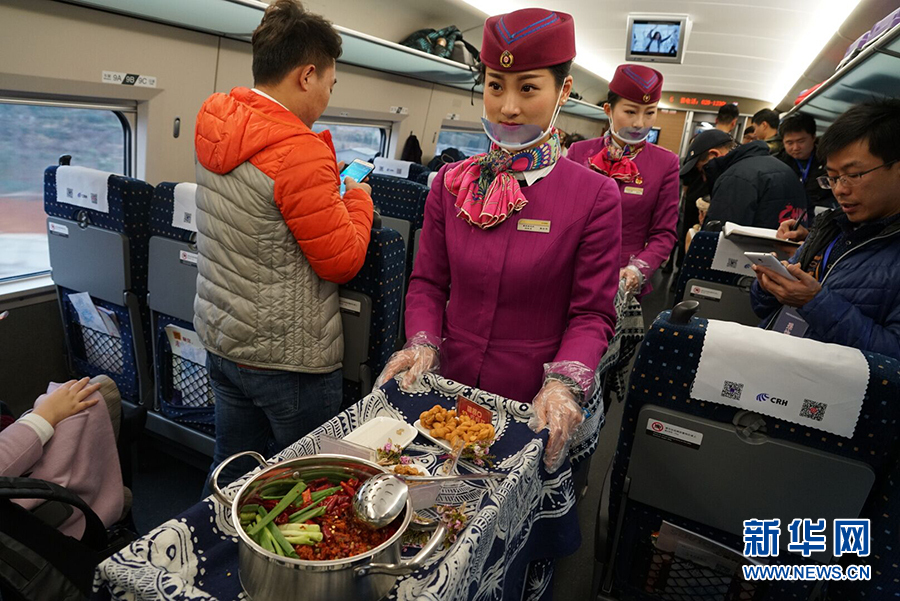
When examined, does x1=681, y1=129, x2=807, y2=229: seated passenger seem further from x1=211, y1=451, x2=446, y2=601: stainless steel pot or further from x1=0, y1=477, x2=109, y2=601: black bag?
x1=0, y1=477, x2=109, y2=601: black bag

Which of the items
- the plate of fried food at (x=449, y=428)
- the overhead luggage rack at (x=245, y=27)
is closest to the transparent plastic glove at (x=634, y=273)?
the plate of fried food at (x=449, y=428)

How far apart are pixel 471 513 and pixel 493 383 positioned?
0.70m

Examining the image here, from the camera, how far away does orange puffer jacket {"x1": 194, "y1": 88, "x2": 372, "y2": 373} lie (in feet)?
5.84

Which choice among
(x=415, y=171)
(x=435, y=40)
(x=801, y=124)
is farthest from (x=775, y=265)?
(x=435, y=40)

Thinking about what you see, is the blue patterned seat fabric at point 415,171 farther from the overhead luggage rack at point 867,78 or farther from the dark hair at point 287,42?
the dark hair at point 287,42

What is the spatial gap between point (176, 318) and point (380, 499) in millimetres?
2277

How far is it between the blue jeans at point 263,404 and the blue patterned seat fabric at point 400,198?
2.51 metres

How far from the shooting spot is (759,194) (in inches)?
162

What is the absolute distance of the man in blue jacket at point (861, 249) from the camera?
178 centimetres

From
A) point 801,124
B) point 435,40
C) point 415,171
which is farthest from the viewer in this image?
point 435,40

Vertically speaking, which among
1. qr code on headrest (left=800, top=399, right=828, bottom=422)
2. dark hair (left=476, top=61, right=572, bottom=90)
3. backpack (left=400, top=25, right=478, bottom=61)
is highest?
backpack (left=400, top=25, right=478, bottom=61)

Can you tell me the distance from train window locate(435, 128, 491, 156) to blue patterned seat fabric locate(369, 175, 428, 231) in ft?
15.4

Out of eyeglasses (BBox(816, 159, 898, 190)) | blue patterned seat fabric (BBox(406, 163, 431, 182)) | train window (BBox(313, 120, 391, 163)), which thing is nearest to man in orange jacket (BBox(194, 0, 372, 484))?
eyeglasses (BBox(816, 159, 898, 190))

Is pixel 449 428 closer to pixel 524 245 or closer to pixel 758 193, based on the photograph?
pixel 524 245
